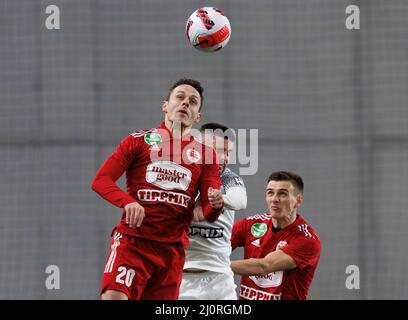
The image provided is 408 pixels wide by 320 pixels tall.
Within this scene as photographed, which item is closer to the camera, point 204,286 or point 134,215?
point 134,215

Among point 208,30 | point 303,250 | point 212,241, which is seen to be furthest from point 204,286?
point 208,30

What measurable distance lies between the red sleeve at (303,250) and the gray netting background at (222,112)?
2.18m

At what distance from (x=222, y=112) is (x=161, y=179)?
11.0ft

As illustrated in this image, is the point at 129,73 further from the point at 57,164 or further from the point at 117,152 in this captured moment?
the point at 117,152

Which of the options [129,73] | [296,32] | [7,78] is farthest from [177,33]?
[7,78]

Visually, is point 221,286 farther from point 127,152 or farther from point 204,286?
point 127,152

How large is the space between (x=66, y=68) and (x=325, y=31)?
241 centimetres

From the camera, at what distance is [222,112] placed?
318 inches

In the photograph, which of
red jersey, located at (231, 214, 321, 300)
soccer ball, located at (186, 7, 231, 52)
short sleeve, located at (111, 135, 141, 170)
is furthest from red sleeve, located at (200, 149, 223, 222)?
soccer ball, located at (186, 7, 231, 52)

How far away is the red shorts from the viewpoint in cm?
459

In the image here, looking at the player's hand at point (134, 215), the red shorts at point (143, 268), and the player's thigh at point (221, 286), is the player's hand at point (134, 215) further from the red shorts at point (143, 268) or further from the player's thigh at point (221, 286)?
the player's thigh at point (221, 286)

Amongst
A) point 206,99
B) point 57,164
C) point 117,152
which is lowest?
point 117,152

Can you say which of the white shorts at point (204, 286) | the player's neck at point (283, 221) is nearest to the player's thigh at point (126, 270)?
the white shorts at point (204, 286)

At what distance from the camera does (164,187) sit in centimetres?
478
